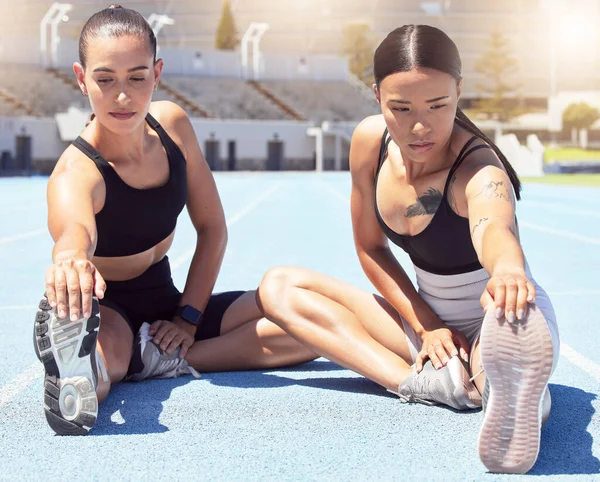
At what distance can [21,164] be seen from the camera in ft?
141

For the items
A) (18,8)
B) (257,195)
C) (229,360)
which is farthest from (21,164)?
(18,8)

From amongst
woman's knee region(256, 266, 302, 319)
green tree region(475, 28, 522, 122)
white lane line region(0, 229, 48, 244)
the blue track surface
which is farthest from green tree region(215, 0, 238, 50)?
woman's knee region(256, 266, 302, 319)

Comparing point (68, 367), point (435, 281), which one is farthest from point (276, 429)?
point (435, 281)

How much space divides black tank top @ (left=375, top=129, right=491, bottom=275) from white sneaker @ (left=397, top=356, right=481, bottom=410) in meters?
0.37

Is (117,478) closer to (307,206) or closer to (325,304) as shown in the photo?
(325,304)

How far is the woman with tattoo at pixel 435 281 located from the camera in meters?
2.64

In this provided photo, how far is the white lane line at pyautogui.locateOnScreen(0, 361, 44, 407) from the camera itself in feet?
12.8

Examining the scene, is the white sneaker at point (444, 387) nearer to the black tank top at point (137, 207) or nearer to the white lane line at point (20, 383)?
the black tank top at point (137, 207)

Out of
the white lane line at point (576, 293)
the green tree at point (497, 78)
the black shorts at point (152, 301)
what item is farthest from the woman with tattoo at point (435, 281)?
the green tree at point (497, 78)

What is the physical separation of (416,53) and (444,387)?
4.17 feet

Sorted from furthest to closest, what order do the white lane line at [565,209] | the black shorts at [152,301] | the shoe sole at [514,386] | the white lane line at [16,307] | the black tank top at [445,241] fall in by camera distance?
the white lane line at [565,209] → the white lane line at [16,307] → the black shorts at [152,301] → the black tank top at [445,241] → the shoe sole at [514,386]

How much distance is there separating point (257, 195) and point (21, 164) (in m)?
22.7

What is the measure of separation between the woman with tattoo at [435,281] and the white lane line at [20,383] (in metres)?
1.15

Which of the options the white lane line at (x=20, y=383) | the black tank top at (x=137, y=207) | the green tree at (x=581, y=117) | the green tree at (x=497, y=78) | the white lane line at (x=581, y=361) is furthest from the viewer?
the green tree at (x=581, y=117)
